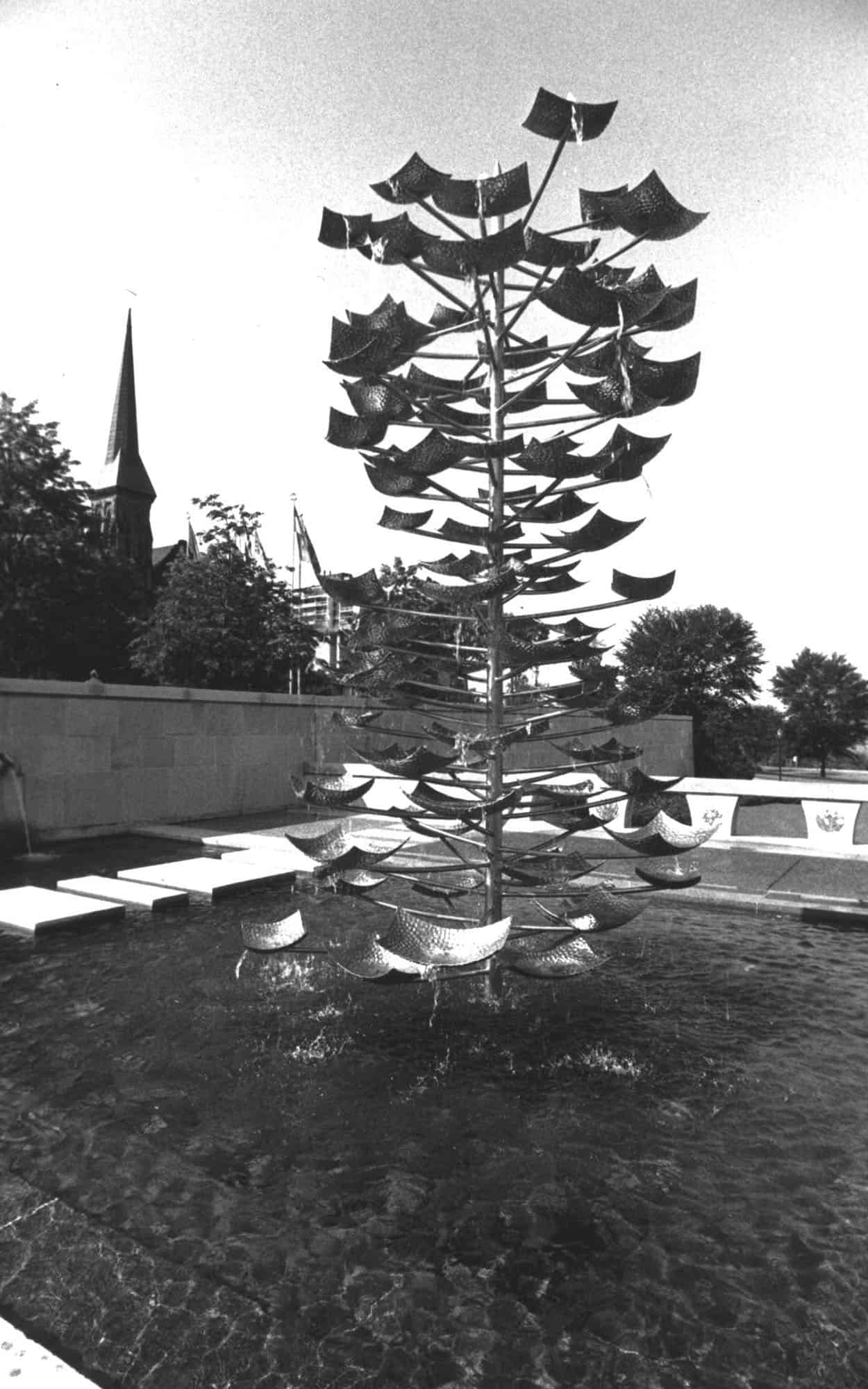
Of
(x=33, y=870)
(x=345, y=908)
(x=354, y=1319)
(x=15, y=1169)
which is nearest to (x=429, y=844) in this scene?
(x=345, y=908)

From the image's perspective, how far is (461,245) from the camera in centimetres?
367

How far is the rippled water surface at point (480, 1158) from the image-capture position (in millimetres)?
2373

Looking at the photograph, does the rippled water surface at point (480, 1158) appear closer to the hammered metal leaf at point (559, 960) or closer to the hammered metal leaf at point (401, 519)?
the hammered metal leaf at point (559, 960)

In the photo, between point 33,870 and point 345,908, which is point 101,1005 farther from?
point 33,870

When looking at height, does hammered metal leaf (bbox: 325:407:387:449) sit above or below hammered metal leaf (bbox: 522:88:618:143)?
below

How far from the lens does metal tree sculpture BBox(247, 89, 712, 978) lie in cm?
373

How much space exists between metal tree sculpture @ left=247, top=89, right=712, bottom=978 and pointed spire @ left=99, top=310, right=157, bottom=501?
6945cm

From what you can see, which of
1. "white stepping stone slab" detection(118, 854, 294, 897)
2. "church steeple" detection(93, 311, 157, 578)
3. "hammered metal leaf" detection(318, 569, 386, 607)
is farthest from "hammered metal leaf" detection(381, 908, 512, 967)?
"church steeple" detection(93, 311, 157, 578)

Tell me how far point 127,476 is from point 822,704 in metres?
56.1

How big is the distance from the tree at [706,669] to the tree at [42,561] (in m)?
22.9

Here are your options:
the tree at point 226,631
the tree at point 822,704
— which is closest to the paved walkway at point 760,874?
the tree at point 226,631

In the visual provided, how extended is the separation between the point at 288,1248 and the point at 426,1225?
46cm

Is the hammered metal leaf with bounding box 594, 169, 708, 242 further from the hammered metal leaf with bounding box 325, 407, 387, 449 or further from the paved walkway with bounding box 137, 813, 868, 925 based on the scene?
the paved walkway with bounding box 137, 813, 868, 925

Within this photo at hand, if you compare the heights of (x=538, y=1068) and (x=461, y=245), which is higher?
(x=461, y=245)
